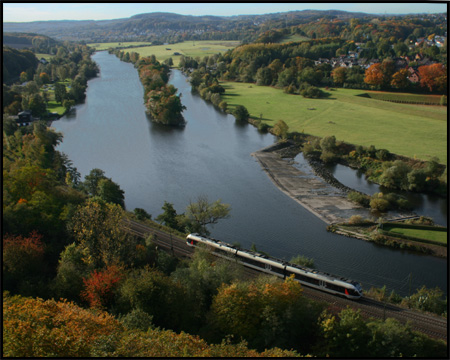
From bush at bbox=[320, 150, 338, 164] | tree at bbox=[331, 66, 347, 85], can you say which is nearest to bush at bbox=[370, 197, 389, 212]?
bush at bbox=[320, 150, 338, 164]

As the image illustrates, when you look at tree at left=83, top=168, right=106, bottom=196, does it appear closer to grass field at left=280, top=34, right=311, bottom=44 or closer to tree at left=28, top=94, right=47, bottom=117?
tree at left=28, top=94, right=47, bottom=117

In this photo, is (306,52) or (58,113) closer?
(58,113)

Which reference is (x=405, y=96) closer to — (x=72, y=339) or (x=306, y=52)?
(x=306, y=52)

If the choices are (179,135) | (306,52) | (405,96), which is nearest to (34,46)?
(306,52)

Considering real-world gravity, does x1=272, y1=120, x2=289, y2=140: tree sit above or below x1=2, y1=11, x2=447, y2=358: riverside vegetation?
above

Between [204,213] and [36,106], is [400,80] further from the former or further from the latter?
[36,106]

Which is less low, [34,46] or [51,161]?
[34,46]

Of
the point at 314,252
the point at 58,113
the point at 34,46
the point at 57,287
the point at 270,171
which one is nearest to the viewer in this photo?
the point at 57,287
